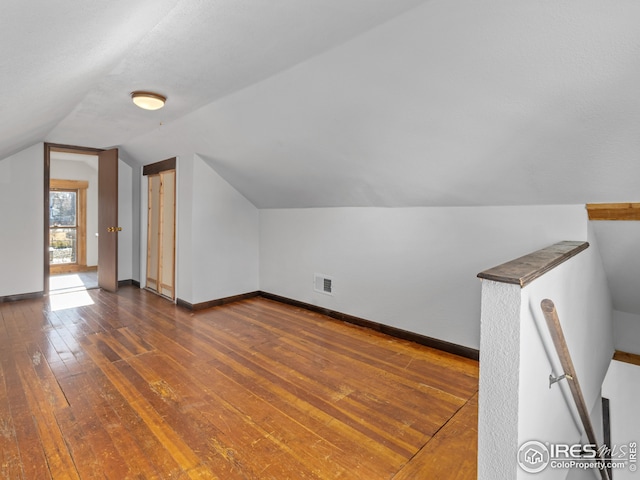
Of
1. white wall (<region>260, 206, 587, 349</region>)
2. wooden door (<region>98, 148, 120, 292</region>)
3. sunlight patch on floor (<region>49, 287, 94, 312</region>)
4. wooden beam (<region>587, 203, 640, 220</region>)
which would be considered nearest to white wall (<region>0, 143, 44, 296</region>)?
sunlight patch on floor (<region>49, 287, 94, 312</region>)

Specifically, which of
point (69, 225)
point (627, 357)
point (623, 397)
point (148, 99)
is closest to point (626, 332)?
point (627, 357)

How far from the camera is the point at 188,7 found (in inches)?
65.5

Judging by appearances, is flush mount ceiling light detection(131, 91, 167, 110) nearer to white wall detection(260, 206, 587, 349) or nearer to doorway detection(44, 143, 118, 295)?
white wall detection(260, 206, 587, 349)

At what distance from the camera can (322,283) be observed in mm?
4262

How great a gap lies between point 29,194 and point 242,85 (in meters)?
4.00

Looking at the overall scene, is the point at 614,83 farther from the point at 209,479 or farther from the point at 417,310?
the point at 209,479

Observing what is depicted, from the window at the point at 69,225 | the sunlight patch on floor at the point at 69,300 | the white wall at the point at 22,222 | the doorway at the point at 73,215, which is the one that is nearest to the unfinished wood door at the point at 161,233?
the sunlight patch on floor at the point at 69,300

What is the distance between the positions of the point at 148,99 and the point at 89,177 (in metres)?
5.62

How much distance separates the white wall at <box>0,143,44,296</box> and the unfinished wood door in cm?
139

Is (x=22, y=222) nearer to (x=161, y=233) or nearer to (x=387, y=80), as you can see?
(x=161, y=233)

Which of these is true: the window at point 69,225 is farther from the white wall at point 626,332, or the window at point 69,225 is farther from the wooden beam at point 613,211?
the white wall at point 626,332

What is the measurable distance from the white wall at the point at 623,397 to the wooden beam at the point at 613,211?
1.85m

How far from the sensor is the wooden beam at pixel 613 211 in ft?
7.18

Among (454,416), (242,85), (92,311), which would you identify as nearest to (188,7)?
(242,85)
